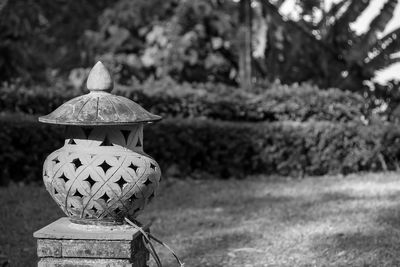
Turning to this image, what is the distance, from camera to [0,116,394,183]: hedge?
10.3m

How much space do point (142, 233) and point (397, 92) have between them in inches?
430

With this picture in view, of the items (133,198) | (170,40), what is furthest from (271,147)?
(133,198)

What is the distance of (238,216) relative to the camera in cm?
785

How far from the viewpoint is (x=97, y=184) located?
13.0ft

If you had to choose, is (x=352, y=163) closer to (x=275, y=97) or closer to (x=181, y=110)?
(x=275, y=97)

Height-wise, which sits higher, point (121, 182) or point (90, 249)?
point (121, 182)

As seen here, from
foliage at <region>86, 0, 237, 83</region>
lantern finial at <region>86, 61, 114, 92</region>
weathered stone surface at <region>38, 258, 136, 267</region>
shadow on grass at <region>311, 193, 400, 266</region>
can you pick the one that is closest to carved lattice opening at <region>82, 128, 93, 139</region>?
lantern finial at <region>86, 61, 114, 92</region>

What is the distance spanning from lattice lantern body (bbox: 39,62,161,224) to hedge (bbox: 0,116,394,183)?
5874 mm

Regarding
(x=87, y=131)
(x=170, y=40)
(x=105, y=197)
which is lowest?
(x=105, y=197)

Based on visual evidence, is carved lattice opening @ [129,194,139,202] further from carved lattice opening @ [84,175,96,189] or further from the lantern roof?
the lantern roof

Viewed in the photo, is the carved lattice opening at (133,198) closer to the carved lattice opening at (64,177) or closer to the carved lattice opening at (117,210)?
the carved lattice opening at (117,210)

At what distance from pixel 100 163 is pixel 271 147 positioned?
6710 millimetres

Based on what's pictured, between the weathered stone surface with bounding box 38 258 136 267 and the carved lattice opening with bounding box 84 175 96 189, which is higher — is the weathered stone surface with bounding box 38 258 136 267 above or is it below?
below

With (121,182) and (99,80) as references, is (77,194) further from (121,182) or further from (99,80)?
(99,80)
